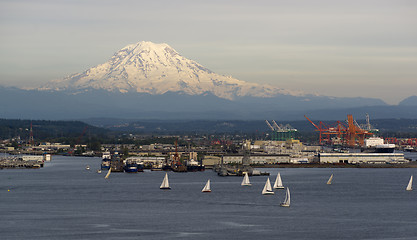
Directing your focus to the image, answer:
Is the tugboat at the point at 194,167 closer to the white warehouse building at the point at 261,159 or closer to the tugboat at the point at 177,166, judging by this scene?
the tugboat at the point at 177,166

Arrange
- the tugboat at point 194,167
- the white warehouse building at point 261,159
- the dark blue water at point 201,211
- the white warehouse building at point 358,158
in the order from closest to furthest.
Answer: the dark blue water at point 201,211
the tugboat at point 194,167
the white warehouse building at point 261,159
the white warehouse building at point 358,158

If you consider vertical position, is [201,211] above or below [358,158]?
below

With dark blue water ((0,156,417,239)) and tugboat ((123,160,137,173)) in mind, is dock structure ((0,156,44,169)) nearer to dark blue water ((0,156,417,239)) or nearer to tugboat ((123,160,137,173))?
tugboat ((123,160,137,173))

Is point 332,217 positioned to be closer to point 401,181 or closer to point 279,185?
point 279,185

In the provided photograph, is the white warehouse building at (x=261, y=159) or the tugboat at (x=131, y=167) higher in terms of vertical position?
the white warehouse building at (x=261, y=159)

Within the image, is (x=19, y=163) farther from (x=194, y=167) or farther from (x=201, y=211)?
(x=201, y=211)

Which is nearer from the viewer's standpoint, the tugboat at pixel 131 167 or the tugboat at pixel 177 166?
the tugboat at pixel 131 167

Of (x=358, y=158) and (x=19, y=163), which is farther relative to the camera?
(x=358, y=158)

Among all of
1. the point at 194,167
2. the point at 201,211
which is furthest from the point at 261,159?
the point at 201,211

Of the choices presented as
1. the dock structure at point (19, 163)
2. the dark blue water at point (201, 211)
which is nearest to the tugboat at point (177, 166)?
the dock structure at point (19, 163)

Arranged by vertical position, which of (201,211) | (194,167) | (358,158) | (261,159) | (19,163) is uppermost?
(358,158)
